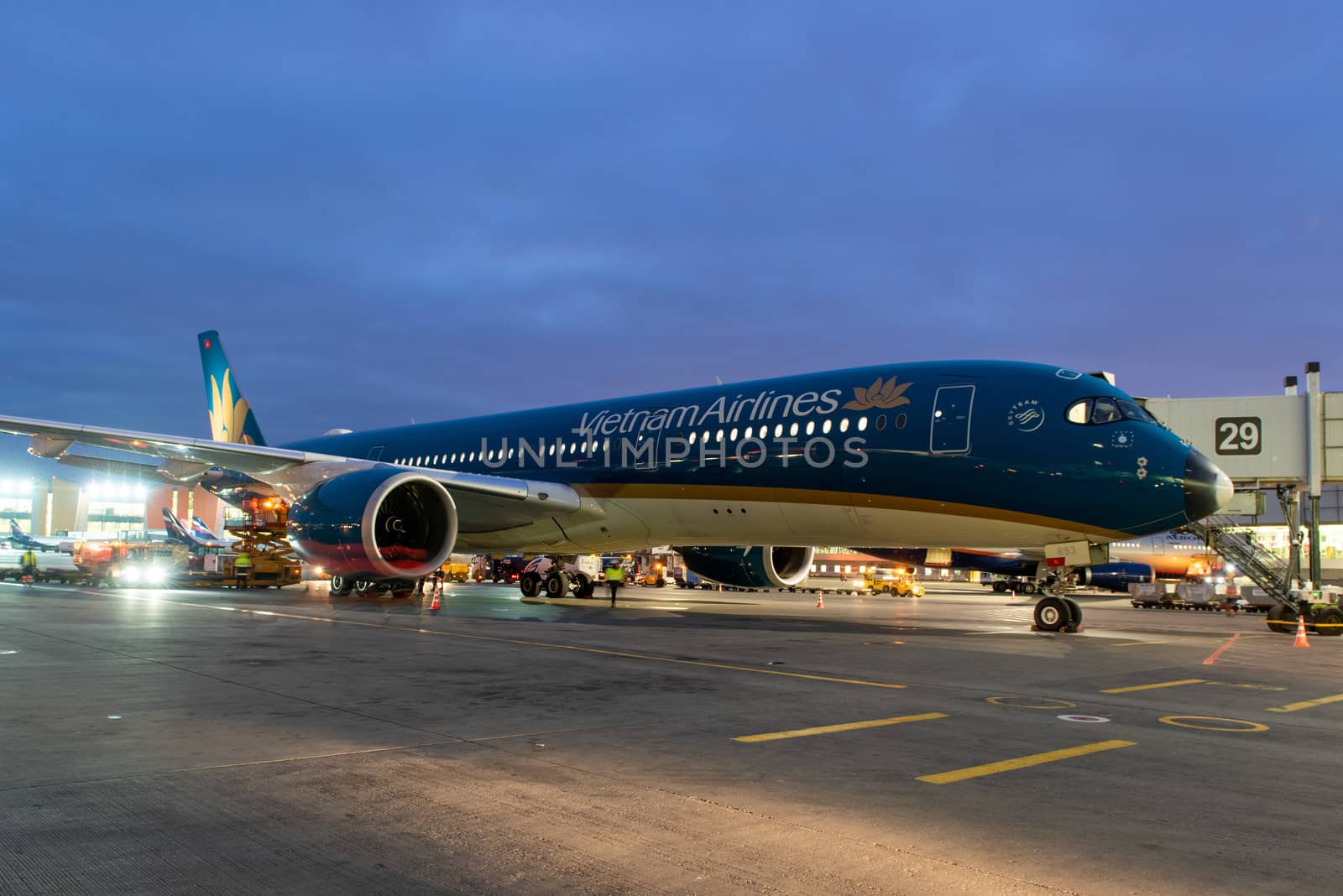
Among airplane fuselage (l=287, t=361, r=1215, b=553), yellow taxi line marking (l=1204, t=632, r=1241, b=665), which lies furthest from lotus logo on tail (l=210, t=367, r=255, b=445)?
yellow taxi line marking (l=1204, t=632, r=1241, b=665)

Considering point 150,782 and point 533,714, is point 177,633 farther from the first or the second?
point 150,782

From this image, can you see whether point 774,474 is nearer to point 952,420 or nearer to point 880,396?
point 880,396

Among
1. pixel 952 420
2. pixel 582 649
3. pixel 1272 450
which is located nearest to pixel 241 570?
pixel 582 649

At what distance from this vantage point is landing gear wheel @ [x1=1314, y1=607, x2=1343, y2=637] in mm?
17531

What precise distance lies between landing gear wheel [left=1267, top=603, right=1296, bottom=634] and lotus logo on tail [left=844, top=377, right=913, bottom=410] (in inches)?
379

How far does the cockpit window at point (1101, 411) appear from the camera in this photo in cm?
1327

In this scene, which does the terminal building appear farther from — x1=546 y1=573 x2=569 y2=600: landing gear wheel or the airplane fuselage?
the airplane fuselage

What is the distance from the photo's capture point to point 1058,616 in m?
15.3

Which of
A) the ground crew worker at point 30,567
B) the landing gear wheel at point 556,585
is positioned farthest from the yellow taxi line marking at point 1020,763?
the ground crew worker at point 30,567

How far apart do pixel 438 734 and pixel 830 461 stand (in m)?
9.61

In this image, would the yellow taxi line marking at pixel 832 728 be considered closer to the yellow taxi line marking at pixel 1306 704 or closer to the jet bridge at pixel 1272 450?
the yellow taxi line marking at pixel 1306 704

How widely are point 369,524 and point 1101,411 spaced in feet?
36.7

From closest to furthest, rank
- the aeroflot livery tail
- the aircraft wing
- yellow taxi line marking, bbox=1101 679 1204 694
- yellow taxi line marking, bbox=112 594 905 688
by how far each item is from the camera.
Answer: yellow taxi line marking, bbox=1101 679 1204 694 < yellow taxi line marking, bbox=112 594 905 688 < the aeroflot livery tail < the aircraft wing

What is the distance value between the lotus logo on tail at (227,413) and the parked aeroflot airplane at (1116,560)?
20.6 metres
